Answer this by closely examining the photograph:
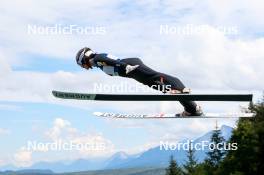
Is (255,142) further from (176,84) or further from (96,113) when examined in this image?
(176,84)

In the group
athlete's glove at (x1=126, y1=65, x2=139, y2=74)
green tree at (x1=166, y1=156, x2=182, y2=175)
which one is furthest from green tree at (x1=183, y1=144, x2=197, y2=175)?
athlete's glove at (x1=126, y1=65, x2=139, y2=74)

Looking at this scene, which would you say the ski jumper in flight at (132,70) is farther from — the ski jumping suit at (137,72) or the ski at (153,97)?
the ski at (153,97)

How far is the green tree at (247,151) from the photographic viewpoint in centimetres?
5006

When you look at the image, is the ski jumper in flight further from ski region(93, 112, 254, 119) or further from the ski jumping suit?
ski region(93, 112, 254, 119)

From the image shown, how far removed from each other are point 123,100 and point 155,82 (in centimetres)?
177

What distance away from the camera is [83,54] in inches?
784

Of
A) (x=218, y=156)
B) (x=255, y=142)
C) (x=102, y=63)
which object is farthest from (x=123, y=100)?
(x=218, y=156)

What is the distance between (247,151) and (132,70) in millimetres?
33241

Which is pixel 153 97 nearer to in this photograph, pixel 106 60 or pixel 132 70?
pixel 132 70

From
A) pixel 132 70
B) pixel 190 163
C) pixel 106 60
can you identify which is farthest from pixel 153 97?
pixel 190 163

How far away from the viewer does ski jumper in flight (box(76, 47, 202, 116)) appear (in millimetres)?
19203

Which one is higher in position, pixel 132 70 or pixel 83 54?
pixel 83 54

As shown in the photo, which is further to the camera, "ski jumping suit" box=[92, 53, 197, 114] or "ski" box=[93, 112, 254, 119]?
"ski" box=[93, 112, 254, 119]

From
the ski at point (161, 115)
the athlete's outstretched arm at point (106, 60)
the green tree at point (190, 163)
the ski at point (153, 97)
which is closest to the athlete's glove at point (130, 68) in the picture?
Answer: the athlete's outstretched arm at point (106, 60)
